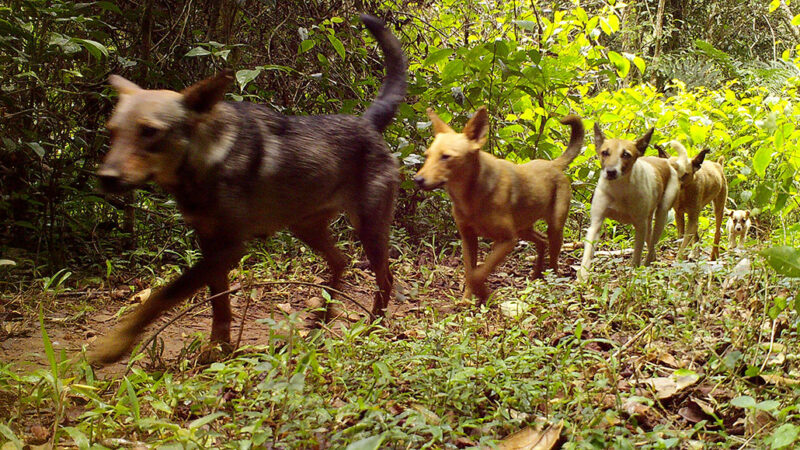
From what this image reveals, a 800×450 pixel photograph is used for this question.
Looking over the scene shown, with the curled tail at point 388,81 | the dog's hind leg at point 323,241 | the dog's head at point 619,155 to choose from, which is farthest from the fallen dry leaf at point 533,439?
the dog's head at point 619,155

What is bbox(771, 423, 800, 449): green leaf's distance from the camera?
178cm

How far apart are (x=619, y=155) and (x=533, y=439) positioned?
305 centimetres

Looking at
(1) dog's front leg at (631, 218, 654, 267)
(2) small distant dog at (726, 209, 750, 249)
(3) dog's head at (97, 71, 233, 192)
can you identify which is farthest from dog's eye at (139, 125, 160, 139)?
(2) small distant dog at (726, 209, 750, 249)

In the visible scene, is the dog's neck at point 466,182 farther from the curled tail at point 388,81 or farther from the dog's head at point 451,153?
the curled tail at point 388,81

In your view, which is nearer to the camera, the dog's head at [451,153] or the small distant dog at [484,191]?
the dog's head at [451,153]

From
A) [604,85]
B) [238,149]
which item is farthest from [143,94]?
[604,85]

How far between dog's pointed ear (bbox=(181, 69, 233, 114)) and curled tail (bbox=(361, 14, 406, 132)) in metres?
1.35

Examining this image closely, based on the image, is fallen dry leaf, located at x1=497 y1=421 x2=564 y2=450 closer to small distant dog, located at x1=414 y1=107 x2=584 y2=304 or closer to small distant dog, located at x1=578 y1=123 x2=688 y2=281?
small distant dog, located at x1=414 y1=107 x2=584 y2=304

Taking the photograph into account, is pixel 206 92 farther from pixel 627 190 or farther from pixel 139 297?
pixel 627 190

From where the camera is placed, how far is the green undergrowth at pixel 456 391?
2.06m

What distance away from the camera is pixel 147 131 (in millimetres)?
2738

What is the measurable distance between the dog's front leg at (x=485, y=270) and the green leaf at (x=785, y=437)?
8.05 feet

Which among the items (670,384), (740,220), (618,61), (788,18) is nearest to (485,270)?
(670,384)

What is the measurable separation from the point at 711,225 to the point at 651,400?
4.70m
